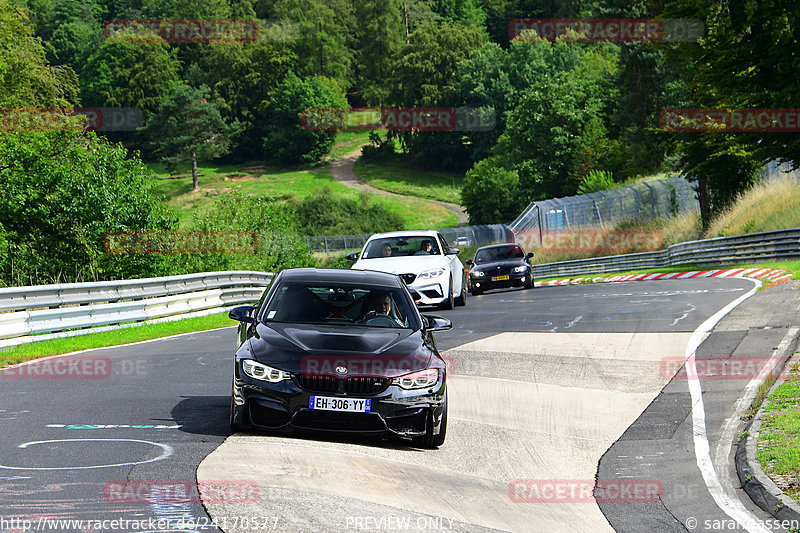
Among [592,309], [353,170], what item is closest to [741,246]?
[592,309]

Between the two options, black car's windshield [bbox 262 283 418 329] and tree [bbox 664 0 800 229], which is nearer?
black car's windshield [bbox 262 283 418 329]

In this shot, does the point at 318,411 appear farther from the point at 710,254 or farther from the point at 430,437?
the point at 710,254

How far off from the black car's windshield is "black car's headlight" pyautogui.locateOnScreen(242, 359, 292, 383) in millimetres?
947

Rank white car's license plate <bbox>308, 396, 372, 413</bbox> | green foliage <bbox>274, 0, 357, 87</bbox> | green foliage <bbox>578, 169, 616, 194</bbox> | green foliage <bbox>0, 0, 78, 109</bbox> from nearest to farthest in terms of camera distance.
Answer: white car's license plate <bbox>308, 396, 372, 413</bbox>, green foliage <bbox>0, 0, 78, 109</bbox>, green foliage <bbox>578, 169, 616, 194</bbox>, green foliage <bbox>274, 0, 357, 87</bbox>

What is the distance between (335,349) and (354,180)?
379 ft

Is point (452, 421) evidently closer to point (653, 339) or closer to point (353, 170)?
point (653, 339)

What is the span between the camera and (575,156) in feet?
268

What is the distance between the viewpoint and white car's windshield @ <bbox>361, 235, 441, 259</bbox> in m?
21.0

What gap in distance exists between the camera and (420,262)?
67.2 feet

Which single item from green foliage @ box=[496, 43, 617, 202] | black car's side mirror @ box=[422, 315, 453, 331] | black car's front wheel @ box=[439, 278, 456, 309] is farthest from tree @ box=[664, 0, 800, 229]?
green foliage @ box=[496, 43, 617, 202]

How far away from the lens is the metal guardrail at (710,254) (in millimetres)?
29391

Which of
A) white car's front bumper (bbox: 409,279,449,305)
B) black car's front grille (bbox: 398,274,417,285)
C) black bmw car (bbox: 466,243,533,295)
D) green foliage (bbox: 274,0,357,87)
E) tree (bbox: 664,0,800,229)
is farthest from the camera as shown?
green foliage (bbox: 274,0,357,87)

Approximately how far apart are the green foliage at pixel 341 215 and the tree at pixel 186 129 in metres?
22.0

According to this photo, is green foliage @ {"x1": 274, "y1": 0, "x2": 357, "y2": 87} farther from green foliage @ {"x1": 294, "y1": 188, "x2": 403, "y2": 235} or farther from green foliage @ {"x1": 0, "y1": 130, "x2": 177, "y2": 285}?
green foliage @ {"x1": 0, "y1": 130, "x2": 177, "y2": 285}
